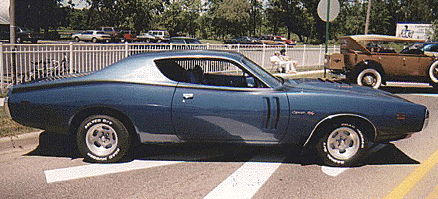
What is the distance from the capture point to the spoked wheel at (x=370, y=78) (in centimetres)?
1255

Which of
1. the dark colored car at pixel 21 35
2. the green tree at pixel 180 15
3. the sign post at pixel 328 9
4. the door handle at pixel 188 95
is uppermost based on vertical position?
the green tree at pixel 180 15

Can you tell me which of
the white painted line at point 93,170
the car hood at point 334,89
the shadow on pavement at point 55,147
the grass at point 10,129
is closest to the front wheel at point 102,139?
the white painted line at point 93,170

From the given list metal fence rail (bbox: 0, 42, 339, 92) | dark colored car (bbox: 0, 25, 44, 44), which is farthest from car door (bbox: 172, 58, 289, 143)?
dark colored car (bbox: 0, 25, 44, 44)

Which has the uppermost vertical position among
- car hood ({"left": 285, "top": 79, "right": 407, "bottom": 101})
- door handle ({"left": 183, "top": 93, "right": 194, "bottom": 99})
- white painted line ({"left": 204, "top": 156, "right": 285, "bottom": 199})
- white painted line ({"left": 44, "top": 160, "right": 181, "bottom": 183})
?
car hood ({"left": 285, "top": 79, "right": 407, "bottom": 101})

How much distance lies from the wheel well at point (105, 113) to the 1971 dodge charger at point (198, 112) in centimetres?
1

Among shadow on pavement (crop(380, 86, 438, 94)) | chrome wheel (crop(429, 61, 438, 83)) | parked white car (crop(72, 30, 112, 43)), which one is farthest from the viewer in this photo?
parked white car (crop(72, 30, 112, 43))

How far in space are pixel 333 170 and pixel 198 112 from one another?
1.82 m

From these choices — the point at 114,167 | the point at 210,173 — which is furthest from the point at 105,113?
the point at 210,173

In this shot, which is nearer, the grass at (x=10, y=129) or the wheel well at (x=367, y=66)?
the grass at (x=10, y=129)

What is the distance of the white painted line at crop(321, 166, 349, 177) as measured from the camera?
4977 millimetres

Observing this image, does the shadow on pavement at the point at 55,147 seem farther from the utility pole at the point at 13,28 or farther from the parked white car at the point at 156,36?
the parked white car at the point at 156,36

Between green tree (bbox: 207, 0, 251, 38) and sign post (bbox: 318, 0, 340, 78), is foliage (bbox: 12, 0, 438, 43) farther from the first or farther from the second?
sign post (bbox: 318, 0, 340, 78)

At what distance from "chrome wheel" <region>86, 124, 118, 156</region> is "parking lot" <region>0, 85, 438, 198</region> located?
21 centimetres

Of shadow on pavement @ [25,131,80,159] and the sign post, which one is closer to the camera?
shadow on pavement @ [25,131,80,159]
